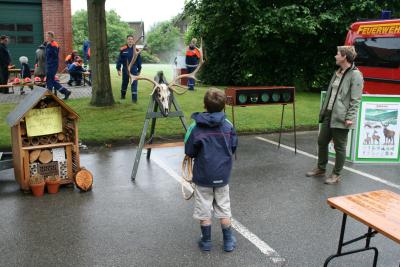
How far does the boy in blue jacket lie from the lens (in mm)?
4312

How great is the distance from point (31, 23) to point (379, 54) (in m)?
16.7

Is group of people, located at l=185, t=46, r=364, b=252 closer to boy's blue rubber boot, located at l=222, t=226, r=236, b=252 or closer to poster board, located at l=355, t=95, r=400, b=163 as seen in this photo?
boy's blue rubber boot, located at l=222, t=226, r=236, b=252

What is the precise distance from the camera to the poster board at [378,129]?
798 centimetres

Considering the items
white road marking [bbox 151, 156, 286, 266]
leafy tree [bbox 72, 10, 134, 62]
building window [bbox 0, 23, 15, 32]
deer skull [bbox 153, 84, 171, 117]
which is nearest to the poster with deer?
deer skull [bbox 153, 84, 171, 117]

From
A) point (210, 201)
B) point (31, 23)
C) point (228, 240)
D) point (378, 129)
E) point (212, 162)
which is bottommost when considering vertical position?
point (228, 240)

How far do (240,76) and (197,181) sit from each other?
51.8ft

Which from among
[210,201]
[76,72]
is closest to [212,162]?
[210,201]

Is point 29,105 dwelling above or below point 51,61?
below

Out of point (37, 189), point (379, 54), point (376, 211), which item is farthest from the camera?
point (379, 54)

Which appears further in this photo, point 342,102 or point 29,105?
point 342,102

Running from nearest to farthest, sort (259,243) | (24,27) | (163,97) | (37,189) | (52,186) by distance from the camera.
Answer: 1. (259,243)
2. (37,189)
3. (52,186)
4. (163,97)
5. (24,27)

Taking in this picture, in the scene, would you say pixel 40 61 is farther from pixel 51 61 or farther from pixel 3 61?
pixel 51 61

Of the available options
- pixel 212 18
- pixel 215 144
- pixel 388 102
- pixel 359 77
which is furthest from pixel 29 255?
pixel 212 18

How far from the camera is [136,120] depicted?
10984mm
